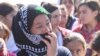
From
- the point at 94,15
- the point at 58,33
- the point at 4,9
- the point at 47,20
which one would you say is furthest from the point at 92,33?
the point at 47,20

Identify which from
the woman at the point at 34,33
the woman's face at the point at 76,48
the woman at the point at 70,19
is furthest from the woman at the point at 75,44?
the woman at the point at 70,19

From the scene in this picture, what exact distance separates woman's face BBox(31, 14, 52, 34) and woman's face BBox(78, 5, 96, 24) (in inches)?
64.0

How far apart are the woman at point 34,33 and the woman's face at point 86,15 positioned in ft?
4.83

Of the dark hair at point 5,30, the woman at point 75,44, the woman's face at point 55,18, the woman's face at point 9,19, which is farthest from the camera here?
the woman's face at point 55,18

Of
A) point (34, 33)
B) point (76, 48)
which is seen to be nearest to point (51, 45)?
point (34, 33)

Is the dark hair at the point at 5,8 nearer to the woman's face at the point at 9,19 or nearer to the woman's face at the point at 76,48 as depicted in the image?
the woman's face at the point at 9,19

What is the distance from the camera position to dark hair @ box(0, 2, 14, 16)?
11.7 ft

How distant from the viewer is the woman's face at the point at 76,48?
3614 millimetres

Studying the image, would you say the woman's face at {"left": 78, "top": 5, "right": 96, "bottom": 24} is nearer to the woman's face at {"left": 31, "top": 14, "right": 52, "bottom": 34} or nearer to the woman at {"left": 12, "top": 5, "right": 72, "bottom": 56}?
the woman at {"left": 12, "top": 5, "right": 72, "bottom": 56}

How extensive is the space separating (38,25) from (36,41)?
19 cm

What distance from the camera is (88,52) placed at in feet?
12.6

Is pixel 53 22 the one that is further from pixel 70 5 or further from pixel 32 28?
pixel 70 5

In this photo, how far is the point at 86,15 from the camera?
177 inches

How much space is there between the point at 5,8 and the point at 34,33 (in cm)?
79
